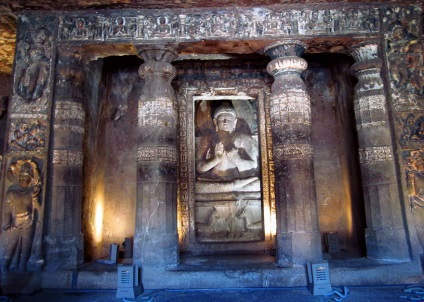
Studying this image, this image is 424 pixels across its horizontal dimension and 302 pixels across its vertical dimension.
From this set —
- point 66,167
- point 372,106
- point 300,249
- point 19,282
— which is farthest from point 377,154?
point 19,282

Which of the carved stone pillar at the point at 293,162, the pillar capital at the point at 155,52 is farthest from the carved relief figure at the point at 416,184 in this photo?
the pillar capital at the point at 155,52

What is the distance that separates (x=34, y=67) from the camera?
5.76m

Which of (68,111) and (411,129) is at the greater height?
(68,111)

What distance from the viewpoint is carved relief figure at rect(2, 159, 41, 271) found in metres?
5.11

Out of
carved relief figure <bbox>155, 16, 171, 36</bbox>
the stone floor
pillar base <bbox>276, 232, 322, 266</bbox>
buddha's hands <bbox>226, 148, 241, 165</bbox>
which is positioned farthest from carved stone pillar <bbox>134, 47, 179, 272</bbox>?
buddha's hands <bbox>226, 148, 241, 165</bbox>

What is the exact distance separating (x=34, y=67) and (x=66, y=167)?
5.89 feet

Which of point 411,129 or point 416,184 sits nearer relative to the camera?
point 416,184

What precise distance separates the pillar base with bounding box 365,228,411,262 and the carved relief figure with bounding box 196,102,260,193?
2.58 m

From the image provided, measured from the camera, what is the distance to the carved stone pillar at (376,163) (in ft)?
17.8

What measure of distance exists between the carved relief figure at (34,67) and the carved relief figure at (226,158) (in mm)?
3536

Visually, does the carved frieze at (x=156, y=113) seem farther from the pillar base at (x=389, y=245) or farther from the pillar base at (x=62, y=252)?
the pillar base at (x=389, y=245)

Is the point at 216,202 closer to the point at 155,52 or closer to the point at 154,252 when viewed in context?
the point at 154,252

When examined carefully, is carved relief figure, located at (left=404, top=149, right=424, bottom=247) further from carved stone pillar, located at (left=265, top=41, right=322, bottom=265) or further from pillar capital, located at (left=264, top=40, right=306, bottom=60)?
pillar capital, located at (left=264, top=40, right=306, bottom=60)

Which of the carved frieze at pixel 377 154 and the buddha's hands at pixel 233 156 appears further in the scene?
the buddha's hands at pixel 233 156
